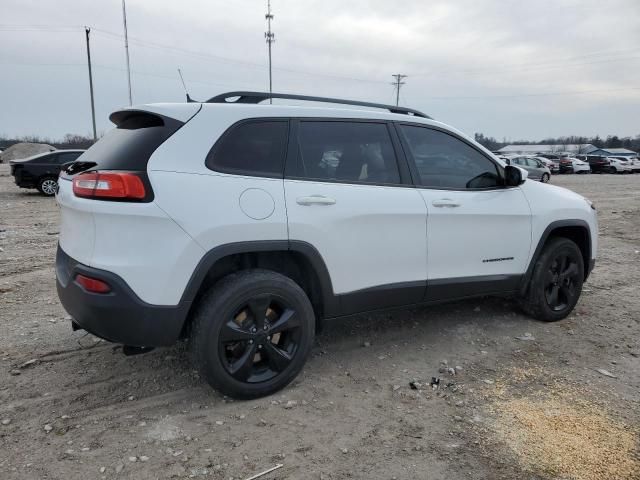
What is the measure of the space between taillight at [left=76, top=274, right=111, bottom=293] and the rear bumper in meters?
0.02

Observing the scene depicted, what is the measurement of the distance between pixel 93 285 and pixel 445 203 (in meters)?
2.47

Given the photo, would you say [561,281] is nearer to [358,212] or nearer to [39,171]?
[358,212]

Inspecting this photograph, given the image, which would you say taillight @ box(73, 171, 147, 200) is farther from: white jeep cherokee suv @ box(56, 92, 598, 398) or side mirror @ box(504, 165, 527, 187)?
side mirror @ box(504, 165, 527, 187)

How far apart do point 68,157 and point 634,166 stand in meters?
39.7

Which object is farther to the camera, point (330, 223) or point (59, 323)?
point (59, 323)

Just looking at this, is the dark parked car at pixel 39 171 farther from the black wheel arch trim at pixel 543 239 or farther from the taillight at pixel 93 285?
the black wheel arch trim at pixel 543 239

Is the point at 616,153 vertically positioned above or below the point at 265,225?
above

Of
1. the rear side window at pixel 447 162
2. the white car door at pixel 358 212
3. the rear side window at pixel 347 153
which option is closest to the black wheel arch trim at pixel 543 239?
the rear side window at pixel 447 162

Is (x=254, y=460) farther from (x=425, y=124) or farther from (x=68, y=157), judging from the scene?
(x=68, y=157)

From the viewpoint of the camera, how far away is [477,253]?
3.99 meters

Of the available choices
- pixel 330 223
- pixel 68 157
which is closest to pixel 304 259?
pixel 330 223

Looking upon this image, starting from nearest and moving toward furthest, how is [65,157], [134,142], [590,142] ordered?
1. [134,142]
2. [65,157]
3. [590,142]

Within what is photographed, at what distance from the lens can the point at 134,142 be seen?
2865mm

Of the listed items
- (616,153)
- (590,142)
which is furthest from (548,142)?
(616,153)
